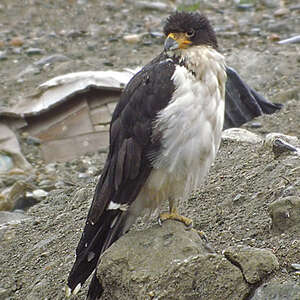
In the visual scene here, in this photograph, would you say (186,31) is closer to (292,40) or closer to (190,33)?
(190,33)

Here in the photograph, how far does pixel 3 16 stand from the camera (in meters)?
11.0

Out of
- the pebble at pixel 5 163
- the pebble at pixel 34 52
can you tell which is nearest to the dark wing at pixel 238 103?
the pebble at pixel 5 163

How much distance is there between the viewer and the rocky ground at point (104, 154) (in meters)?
4.09

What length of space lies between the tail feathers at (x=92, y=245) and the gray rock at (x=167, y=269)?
0.21 meters

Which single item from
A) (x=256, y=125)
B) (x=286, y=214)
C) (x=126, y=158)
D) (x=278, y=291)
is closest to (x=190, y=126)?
(x=126, y=158)

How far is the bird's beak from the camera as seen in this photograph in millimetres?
3936

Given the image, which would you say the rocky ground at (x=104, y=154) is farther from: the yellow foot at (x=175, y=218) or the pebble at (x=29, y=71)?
the yellow foot at (x=175, y=218)

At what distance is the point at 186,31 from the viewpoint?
4.00 meters

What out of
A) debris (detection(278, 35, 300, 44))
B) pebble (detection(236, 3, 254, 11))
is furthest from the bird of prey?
pebble (detection(236, 3, 254, 11))

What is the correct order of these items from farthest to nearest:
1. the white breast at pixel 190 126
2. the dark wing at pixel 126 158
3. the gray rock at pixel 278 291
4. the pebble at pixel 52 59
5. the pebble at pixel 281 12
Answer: the pebble at pixel 281 12
the pebble at pixel 52 59
the dark wing at pixel 126 158
the white breast at pixel 190 126
the gray rock at pixel 278 291

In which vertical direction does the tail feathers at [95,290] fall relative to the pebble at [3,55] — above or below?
above

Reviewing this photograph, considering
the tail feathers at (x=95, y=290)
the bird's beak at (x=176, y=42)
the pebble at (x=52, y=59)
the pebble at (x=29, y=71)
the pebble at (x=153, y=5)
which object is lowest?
the pebble at (x=29, y=71)

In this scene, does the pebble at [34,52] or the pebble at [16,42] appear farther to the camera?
the pebble at [16,42]

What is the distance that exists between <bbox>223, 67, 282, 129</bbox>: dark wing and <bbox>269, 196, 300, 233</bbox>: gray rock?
9.04 ft
